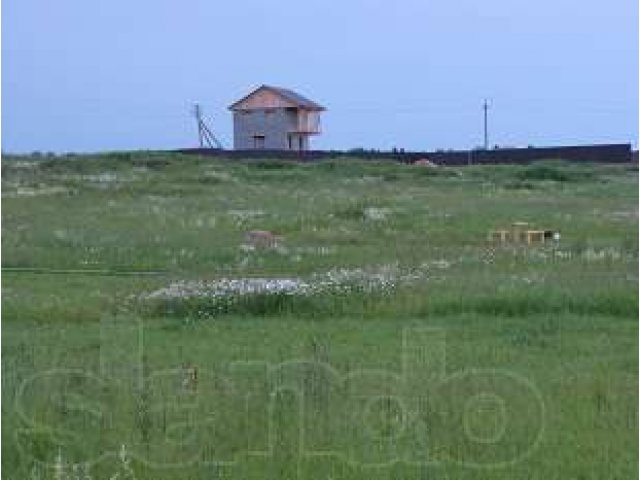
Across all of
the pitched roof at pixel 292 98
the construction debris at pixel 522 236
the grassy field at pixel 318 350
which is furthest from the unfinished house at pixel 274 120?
the construction debris at pixel 522 236

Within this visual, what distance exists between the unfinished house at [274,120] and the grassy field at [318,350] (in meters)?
58.3

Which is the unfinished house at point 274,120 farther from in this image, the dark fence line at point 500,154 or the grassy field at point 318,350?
the grassy field at point 318,350

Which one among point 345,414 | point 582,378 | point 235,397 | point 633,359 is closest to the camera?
point 345,414

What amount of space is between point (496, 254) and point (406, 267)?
8.04ft

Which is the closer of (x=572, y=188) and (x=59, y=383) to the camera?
(x=59, y=383)

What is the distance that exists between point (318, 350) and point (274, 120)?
75.2 m

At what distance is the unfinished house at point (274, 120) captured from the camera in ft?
274

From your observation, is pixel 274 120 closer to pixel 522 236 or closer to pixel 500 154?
pixel 500 154

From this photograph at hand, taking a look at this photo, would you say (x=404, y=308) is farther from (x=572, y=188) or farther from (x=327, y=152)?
(x=327, y=152)

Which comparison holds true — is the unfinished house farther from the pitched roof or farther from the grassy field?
the grassy field

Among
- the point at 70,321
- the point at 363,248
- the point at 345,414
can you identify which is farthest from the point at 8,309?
the point at 363,248

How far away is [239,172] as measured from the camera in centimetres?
5028

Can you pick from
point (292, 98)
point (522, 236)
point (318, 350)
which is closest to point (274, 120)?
point (292, 98)

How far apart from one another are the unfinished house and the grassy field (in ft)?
191
